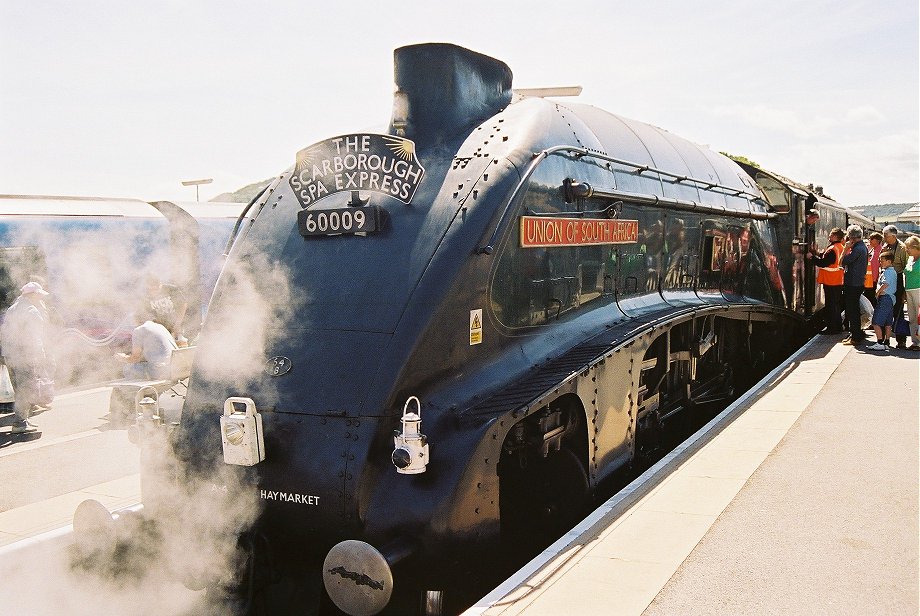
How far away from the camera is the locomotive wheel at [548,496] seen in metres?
4.39

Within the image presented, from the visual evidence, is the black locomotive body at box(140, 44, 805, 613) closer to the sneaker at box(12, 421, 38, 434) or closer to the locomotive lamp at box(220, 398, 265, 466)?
the locomotive lamp at box(220, 398, 265, 466)

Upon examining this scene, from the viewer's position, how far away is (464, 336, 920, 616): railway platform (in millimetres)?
3324

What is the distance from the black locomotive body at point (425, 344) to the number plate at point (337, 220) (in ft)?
0.03

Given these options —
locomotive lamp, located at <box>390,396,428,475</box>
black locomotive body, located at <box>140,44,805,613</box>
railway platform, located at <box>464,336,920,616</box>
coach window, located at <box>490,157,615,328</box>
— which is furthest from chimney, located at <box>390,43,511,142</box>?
railway platform, located at <box>464,336,920,616</box>

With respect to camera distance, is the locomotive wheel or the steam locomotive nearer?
the steam locomotive

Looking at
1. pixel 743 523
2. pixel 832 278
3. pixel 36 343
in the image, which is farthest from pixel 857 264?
pixel 36 343

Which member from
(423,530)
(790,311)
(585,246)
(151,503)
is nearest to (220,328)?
(151,503)

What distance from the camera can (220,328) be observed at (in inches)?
167

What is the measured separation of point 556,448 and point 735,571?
112 cm

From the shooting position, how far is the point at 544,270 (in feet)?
14.7

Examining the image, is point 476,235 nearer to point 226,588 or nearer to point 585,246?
point 585,246

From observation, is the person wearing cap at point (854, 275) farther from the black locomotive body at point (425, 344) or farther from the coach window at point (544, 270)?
the coach window at point (544, 270)

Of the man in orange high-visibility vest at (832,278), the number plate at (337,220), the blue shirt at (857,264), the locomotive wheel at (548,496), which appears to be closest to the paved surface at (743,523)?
the locomotive wheel at (548,496)

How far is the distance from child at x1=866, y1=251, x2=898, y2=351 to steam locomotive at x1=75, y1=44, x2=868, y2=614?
6122 mm
